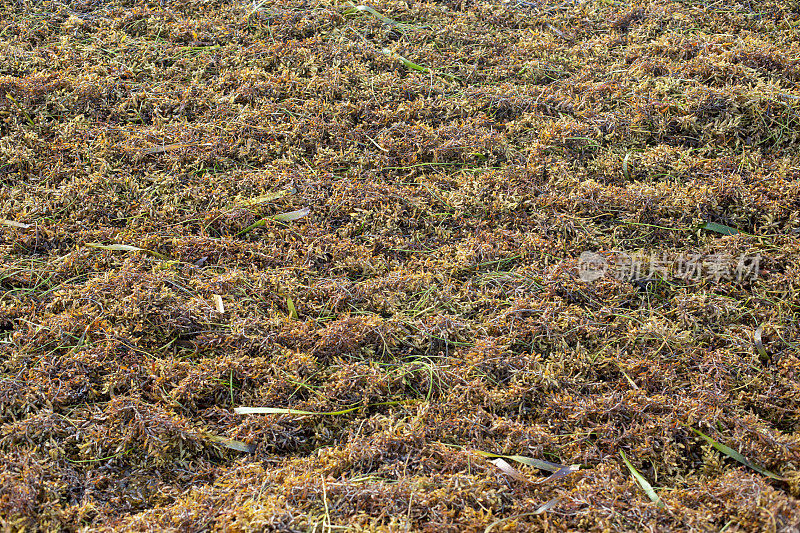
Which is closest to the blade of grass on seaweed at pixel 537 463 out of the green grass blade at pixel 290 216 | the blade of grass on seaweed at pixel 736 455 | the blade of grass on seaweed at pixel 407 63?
the blade of grass on seaweed at pixel 736 455

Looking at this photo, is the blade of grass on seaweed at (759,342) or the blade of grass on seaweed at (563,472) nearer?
the blade of grass on seaweed at (563,472)

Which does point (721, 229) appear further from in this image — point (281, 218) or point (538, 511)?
point (281, 218)

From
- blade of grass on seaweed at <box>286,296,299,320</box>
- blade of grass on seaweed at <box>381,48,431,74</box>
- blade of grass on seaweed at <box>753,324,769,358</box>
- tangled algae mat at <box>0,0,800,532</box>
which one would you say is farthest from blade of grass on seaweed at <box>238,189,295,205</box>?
blade of grass on seaweed at <box>753,324,769,358</box>

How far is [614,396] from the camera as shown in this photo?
1840 millimetres

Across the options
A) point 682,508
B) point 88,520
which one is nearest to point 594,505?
point 682,508

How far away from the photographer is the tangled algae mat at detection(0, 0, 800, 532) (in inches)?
66.0

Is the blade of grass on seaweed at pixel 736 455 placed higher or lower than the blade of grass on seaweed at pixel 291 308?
lower

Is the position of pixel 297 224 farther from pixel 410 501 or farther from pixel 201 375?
pixel 410 501

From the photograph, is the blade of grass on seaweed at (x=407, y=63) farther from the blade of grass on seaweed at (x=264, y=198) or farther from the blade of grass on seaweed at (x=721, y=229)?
the blade of grass on seaweed at (x=721, y=229)

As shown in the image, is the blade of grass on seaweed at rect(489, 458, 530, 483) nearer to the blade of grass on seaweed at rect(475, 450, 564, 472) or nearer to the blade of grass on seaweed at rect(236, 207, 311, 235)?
the blade of grass on seaweed at rect(475, 450, 564, 472)

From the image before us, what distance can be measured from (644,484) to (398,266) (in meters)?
1.01

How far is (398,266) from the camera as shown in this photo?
2.23m

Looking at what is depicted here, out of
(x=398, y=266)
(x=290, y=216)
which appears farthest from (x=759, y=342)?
(x=290, y=216)

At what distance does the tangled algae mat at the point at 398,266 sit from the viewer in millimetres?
1676
